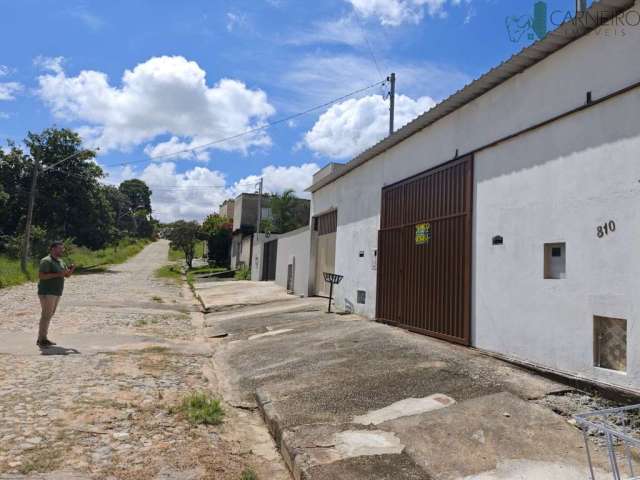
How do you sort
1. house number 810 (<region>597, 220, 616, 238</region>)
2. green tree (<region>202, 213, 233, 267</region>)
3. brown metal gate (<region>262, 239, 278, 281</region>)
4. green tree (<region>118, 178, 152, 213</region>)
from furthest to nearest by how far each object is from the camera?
green tree (<region>118, 178, 152, 213</region>)
green tree (<region>202, 213, 233, 267</region>)
brown metal gate (<region>262, 239, 278, 281</region>)
house number 810 (<region>597, 220, 616, 238</region>)

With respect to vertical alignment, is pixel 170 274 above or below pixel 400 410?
above

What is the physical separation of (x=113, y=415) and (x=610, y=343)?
4706 millimetres

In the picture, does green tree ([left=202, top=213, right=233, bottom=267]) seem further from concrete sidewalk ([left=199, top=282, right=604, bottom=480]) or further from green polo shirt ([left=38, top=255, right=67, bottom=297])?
concrete sidewalk ([left=199, top=282, right=604, bottom=480])

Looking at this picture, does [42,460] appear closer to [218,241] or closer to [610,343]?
[610,343]

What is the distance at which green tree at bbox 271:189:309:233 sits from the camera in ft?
106

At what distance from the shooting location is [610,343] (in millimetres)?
4602

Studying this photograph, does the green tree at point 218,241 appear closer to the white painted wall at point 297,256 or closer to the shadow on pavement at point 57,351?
the white painted wall at point 297,256

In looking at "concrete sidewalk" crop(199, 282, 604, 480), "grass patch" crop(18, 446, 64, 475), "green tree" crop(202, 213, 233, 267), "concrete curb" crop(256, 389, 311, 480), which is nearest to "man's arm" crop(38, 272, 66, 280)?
"concrete sidewalk" crop(199, 282, 604, 480)

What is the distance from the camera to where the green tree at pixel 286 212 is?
32438mm

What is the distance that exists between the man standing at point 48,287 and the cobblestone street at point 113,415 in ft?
0.95

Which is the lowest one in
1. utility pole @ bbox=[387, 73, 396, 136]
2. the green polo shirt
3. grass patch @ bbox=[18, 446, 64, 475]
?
grass patch @ bbox=[18, 446, 64, 475]

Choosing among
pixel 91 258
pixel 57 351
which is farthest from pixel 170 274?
pixel 57 351

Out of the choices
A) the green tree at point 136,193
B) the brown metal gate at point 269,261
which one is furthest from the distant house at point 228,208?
the green tree at point 136,193

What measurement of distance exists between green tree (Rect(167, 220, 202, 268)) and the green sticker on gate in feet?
101
